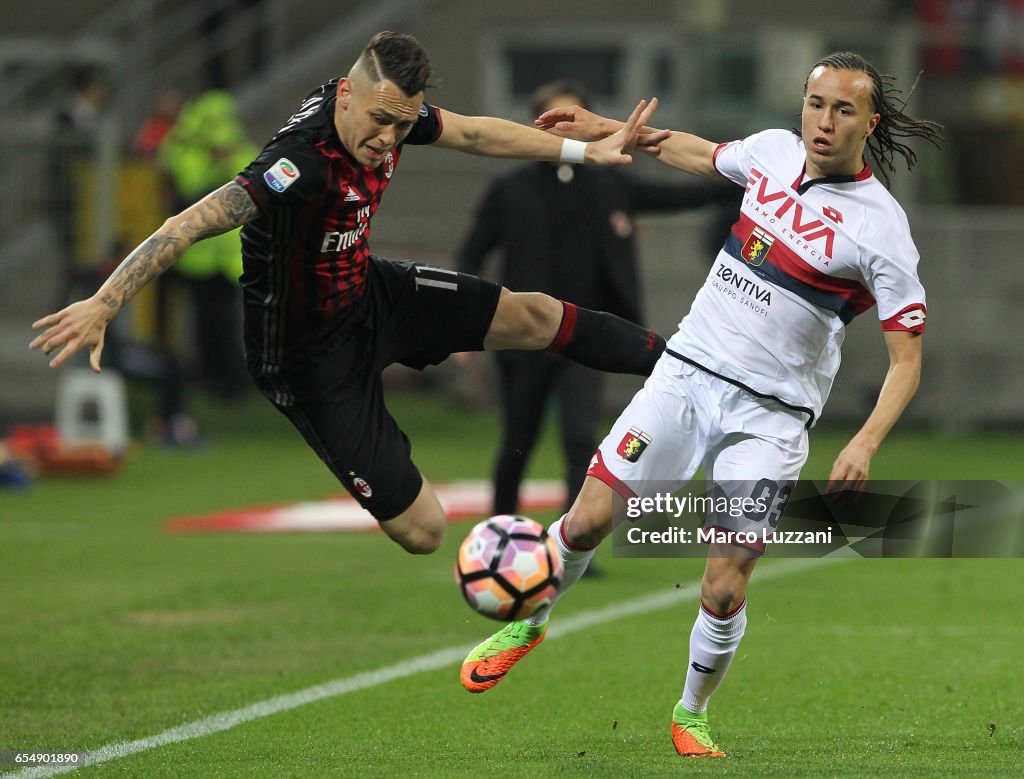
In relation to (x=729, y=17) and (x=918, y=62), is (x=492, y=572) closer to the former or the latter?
(x=918, y=62)

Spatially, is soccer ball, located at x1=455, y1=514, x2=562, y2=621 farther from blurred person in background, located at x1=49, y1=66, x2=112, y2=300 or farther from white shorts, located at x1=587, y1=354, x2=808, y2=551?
blurred person in background, located at x1=49, y1=66, x2=112, y2=300

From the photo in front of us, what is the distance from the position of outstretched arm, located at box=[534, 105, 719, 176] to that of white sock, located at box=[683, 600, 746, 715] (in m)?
1.78

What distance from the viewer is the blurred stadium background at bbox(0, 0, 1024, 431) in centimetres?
1791

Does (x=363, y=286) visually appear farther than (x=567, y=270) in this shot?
No

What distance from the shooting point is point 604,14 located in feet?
75.8

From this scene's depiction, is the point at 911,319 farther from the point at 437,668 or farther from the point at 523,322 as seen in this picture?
the point at 437,668

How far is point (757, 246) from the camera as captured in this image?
257 inches

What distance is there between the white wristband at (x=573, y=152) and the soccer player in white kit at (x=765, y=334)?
2.15 ft

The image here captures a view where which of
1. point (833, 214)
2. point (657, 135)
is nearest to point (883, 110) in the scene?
point (833, 214)

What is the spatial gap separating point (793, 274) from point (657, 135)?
997mm

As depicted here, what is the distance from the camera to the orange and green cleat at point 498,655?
677cm

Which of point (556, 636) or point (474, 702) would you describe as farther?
point (556, 636)

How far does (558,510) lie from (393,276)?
224 inches

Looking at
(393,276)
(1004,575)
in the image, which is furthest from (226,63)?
(393,276)
